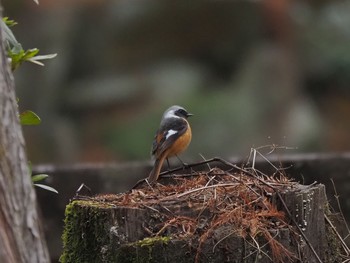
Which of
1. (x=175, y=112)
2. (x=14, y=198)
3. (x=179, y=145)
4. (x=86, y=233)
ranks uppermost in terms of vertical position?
(x=14, y=198)

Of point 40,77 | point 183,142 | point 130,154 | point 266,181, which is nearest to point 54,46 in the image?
point 40,77

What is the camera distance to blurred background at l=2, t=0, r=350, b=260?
2116cm

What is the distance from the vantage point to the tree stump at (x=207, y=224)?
4.17 meters

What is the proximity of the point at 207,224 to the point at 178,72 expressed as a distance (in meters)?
19.3

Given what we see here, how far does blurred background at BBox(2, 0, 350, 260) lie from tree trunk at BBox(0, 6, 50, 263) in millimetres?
16948

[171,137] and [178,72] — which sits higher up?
[171,137]

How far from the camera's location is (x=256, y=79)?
71.7 ft

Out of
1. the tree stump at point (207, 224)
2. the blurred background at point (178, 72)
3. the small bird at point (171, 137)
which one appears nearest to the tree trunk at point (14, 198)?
the tree stump at point (207, 224)

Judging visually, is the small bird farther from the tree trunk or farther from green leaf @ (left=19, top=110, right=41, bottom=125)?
the tree trunk

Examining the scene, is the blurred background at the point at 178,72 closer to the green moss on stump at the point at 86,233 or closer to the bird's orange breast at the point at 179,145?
the bird's orange breast at the point at 179,145

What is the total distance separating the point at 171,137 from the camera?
24.3 ft

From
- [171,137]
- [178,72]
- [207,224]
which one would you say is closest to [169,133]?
[171,137]

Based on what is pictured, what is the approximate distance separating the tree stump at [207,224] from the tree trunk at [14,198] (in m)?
1.06

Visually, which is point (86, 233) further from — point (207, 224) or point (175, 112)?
point (175, 112)
